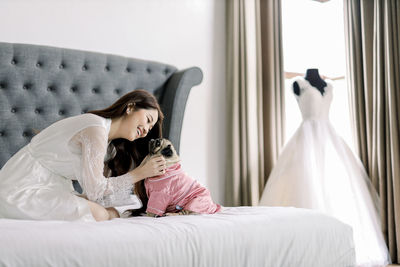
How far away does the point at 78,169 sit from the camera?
1809mm

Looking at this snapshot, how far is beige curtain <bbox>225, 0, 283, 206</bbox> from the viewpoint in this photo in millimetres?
3498

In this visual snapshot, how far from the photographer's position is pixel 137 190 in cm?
200

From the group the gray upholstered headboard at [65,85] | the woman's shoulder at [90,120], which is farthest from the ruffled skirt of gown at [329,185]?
the woman's shoulder at [90,120]

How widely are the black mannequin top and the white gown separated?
0.11 ft

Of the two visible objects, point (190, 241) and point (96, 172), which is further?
point (96, 172)

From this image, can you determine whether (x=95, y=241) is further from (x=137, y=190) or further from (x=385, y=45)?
(x=385, y=45)

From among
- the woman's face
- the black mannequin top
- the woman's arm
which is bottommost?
the woman's arm

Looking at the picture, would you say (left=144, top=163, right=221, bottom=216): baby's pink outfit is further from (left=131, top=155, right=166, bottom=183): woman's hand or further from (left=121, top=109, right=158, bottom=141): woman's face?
(left=121, top=109, right=158, bottom=141): woman's face

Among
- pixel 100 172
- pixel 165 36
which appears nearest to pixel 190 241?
pixel 100 172

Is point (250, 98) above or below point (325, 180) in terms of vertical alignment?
above

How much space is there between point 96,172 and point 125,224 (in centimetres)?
31

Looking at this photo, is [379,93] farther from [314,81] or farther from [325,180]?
[325,180]

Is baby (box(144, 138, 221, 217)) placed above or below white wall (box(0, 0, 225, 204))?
below

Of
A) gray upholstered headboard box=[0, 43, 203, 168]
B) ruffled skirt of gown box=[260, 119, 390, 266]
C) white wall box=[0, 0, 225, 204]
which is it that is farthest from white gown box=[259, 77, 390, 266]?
gray upholstered headboard box=[0, 43, 203, 168]
